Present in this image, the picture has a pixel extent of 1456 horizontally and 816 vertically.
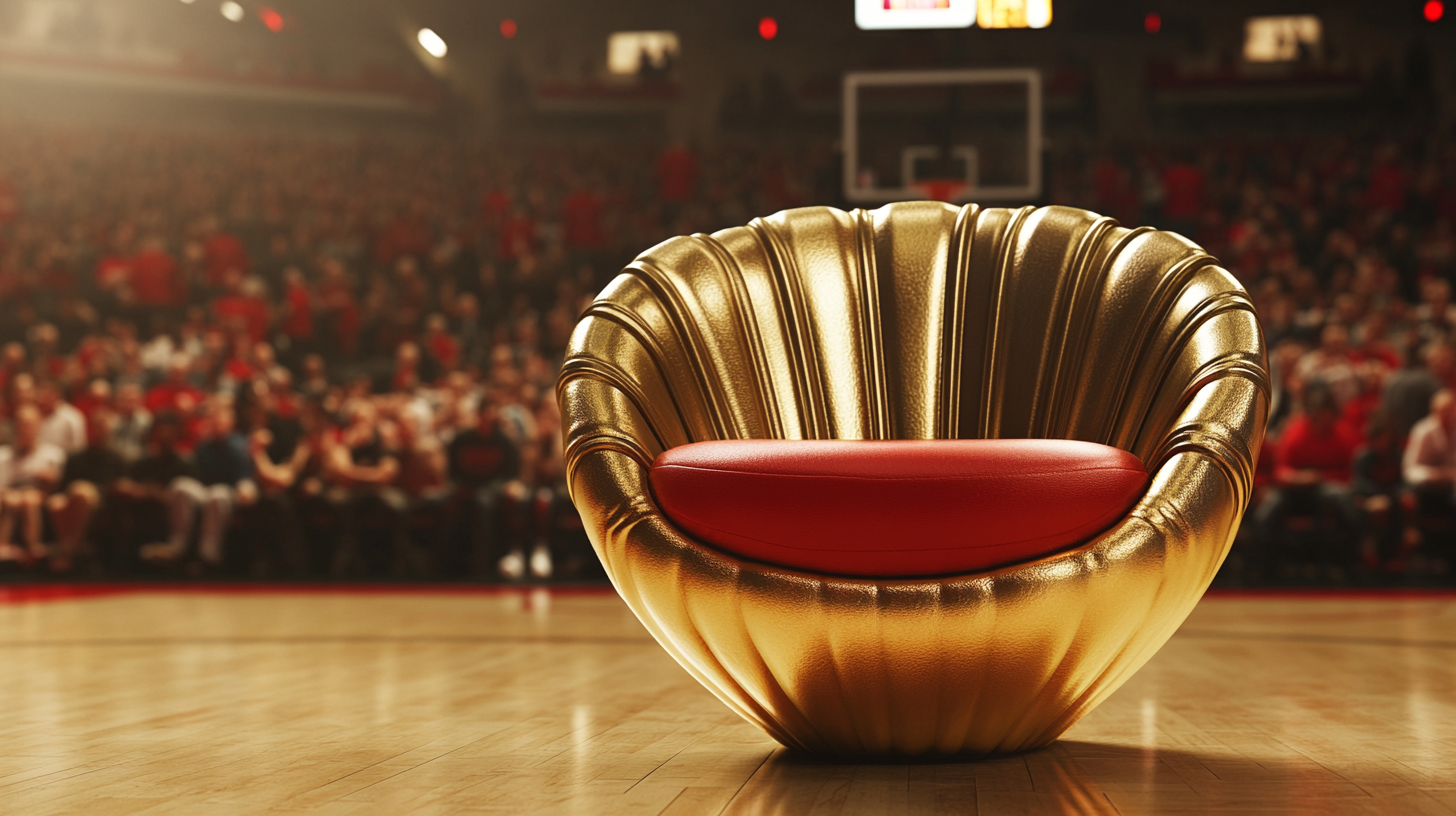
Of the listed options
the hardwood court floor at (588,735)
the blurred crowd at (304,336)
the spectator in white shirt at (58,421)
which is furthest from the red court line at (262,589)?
the hardwood court floor at (588,735)

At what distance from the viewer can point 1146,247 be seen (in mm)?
1966

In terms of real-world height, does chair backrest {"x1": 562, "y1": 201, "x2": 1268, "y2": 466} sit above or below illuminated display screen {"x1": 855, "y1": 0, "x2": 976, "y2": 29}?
below

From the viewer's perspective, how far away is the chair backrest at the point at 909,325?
1.87 meters

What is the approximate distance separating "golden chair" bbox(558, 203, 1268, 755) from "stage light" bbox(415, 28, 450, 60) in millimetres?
10290

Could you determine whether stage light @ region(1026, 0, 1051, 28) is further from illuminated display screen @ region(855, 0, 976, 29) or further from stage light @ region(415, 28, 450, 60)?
stage light @ region(415, 28, 450, 60)

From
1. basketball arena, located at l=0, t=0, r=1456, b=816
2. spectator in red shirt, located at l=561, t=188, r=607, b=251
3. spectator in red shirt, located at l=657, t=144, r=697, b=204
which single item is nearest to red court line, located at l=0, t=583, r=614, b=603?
basketball arena, located at l=0, t=0, r=1456, b=816

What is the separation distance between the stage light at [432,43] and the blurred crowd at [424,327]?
0.90 m

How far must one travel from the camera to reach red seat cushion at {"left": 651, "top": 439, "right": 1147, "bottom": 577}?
5.02 ft

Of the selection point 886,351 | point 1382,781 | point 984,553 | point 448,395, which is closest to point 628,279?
point 886,351

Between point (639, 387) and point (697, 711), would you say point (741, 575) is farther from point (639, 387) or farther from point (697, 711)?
point (697, 711)

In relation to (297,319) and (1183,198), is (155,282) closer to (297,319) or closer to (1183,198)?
(297,319)

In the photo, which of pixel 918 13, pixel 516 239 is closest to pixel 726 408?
pixel 918 13

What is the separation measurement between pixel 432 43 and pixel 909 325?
34.8ft

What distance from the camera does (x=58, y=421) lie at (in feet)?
22.8
